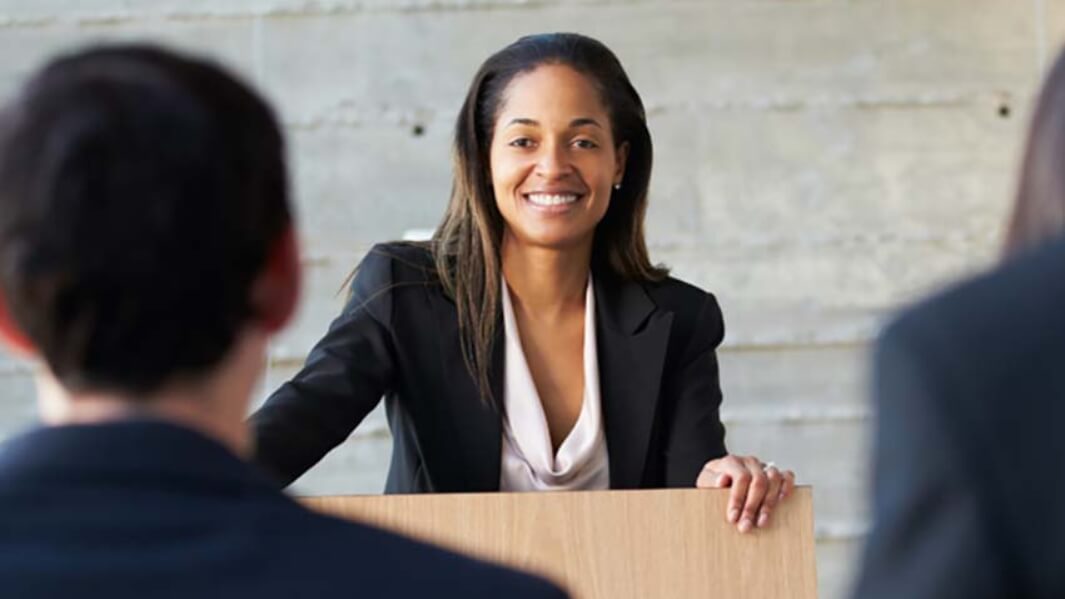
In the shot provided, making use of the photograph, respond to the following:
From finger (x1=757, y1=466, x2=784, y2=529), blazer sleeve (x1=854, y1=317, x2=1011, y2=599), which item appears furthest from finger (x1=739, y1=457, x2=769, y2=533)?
blazer sleeve (x1=854, y1=317, x2=1011, y2=599)

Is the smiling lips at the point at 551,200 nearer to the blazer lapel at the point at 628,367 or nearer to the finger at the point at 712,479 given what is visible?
the blazer lapel at the point at 628,367

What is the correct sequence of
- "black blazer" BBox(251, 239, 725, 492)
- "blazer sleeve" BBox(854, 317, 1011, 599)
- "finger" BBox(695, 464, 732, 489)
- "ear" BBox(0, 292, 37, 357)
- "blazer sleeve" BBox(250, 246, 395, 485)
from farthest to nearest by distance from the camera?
1. "black blazer" BBox(251, 239, 725, 492)
2. "blazer sleeve" BBox(250, 246, 395, 485)
3. "finger" BBox(695, 464, 732, 489)
4. "ear" BBox(0, 292, 37, 357)
5. "blazer sleeve" BBox(854, 317, 1011, 599)

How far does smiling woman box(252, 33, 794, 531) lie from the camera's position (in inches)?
97.8

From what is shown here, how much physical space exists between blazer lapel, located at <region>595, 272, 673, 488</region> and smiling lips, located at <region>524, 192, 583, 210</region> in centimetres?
13

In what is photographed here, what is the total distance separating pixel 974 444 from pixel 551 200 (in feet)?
6.04

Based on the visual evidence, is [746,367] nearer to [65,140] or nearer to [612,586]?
[612,586]

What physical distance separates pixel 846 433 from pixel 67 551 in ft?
14.1

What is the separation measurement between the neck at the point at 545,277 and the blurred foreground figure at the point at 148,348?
172 centimetres

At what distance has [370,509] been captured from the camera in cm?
204

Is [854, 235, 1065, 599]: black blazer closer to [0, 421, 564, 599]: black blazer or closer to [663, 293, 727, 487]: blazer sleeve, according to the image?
[0, 421, 564, 599]: black blazer

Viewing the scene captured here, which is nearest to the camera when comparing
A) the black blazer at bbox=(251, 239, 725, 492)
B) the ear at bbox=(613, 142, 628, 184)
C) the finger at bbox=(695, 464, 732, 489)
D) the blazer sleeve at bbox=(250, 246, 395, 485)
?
the finger at bbox=(695, 464, 732, 489)

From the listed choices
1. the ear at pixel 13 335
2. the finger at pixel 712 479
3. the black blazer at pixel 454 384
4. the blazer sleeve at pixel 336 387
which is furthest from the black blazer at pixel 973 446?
the black blazer at pixel 454 384

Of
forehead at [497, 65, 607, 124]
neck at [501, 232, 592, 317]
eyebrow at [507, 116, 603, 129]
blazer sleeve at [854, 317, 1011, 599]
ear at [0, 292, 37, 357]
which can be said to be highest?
forehead at [497, 65, 607, 124]

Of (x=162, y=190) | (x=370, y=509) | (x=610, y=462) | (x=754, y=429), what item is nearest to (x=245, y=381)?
(x=162, y=190)
